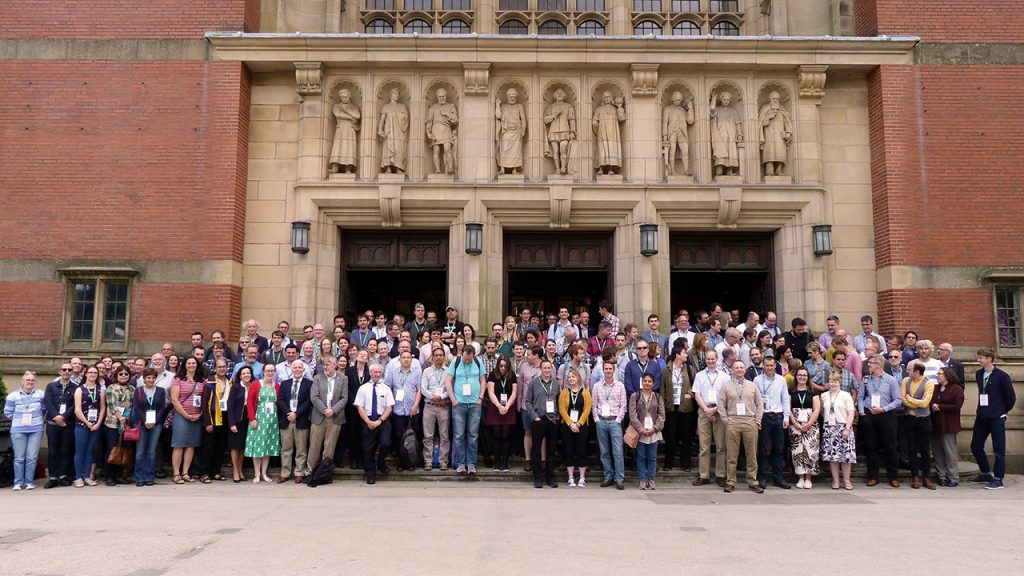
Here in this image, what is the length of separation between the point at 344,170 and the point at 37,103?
619 centimetres

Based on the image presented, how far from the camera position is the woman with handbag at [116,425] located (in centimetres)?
1001

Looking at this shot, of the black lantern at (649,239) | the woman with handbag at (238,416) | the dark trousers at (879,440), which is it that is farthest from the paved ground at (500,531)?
the black lantern at (649,239)

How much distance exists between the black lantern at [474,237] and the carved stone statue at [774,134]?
619 cm

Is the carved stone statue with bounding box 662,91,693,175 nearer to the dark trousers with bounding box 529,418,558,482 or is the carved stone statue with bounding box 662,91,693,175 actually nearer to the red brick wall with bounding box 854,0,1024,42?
the red brick wall with bounding box 854,0,1024,42

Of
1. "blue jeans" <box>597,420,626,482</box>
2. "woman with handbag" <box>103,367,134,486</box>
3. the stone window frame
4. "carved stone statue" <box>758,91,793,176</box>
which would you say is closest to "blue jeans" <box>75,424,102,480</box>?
"woman with handbag" <box>103,367,134,486</box>

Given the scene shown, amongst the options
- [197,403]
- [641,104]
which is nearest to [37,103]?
[197,403]

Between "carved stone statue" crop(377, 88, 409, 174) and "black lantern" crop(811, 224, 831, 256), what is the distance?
8630 millimetres

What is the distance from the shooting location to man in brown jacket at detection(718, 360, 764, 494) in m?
9.52

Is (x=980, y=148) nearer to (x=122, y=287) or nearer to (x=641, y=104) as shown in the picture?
(x=641, y=104)

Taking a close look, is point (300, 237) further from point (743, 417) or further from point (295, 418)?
point (743, 417)

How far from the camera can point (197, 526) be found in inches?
273

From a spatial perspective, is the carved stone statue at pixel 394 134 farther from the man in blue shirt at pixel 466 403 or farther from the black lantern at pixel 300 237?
the man in blue shirt at pixel 466 403

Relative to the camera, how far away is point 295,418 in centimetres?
997

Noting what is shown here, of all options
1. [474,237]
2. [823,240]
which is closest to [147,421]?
[474,237]
